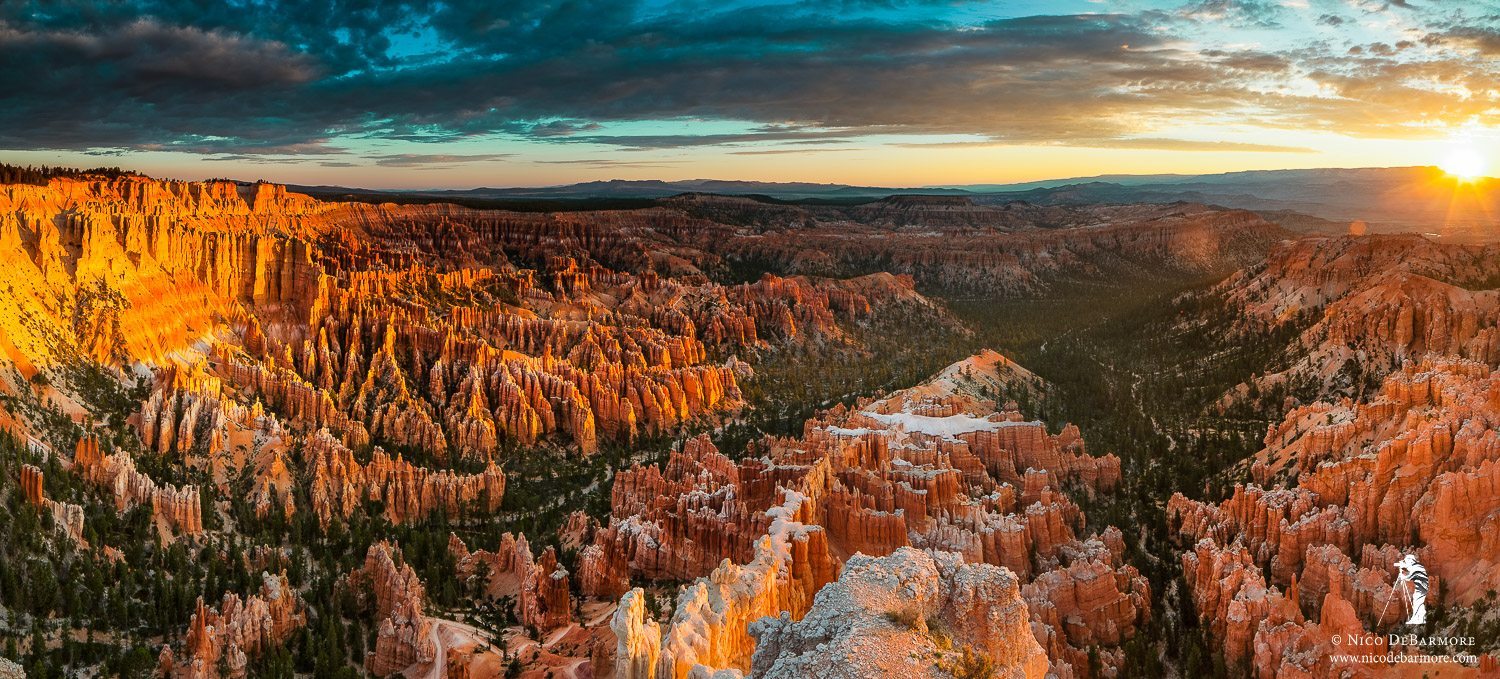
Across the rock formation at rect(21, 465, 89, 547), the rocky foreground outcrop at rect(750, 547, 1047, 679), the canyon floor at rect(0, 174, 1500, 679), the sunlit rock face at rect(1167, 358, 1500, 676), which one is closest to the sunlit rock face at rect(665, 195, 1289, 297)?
the canyon floor at rect(0, 174, 1500, 679)

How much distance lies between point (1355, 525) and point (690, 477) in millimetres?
26043

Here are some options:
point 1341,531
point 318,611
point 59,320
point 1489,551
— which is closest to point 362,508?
point 318,611

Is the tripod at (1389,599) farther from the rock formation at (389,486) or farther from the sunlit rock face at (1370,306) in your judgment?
the rock formation at (389,486)

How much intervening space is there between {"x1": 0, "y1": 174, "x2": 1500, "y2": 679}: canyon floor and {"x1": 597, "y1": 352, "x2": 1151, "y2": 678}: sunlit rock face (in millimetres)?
172

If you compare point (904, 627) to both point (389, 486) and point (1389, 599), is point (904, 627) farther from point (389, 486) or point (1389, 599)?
point (389, 486)

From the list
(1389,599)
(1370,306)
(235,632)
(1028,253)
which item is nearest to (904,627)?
(1389,599)

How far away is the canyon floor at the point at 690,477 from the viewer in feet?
100

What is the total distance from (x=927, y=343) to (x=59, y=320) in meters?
75.8

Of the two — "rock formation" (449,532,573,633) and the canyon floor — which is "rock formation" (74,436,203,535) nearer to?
the canyon floor

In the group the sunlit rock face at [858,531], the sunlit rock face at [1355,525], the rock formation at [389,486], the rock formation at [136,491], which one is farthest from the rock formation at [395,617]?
the sunlit rock face at [1355,525]

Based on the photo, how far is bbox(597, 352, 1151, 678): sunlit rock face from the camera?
995 inches

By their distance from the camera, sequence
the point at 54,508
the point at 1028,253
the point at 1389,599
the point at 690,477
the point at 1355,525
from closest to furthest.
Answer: the point at 1389,599 → the point at 1355,525 → the point at 54,508 → the point at 690,477 → the point at 1028,253

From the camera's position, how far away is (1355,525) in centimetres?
3662

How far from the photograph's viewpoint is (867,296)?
11738cm
